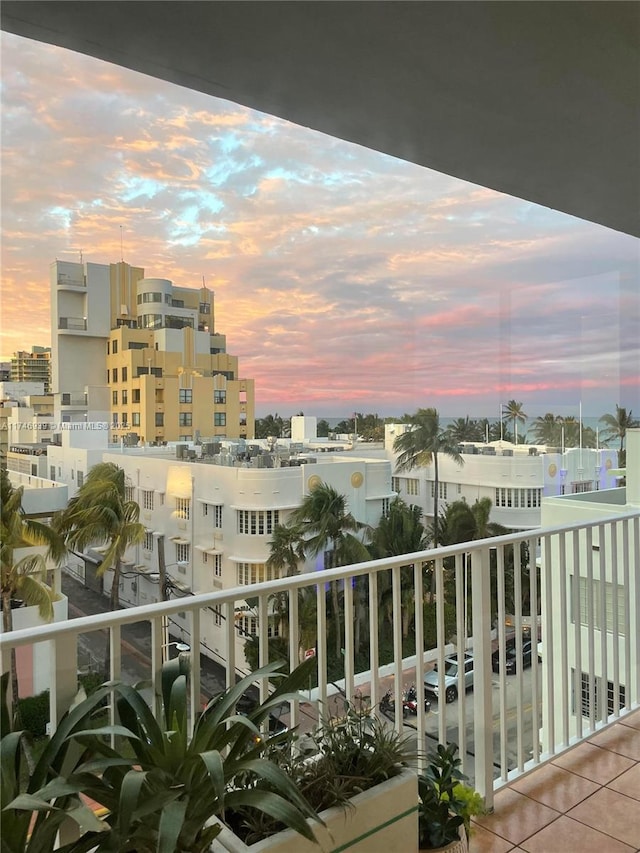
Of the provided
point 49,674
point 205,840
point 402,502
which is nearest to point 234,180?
point 402,502

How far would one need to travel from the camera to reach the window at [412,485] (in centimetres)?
248

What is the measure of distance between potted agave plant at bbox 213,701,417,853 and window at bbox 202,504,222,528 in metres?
0.73


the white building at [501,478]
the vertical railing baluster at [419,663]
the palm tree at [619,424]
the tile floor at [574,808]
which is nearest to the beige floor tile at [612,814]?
the tile floor at [574,808]

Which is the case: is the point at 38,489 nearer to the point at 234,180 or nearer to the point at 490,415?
the point at 234,180

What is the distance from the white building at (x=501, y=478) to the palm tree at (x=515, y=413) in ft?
0.36

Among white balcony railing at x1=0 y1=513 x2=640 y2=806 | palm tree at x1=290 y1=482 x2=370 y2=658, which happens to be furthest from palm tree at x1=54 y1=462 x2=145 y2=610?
palm tree at x1=290 y1=482 x2=370 y2=658

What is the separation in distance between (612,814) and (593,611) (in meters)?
0.82

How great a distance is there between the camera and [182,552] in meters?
Result: 1.93

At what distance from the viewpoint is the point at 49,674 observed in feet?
4.95

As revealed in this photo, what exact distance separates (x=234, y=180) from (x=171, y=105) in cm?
30

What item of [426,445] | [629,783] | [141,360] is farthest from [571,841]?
[141,360]

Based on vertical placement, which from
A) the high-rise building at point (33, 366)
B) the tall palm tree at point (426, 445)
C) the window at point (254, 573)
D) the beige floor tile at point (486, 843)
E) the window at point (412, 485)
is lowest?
the beige floor tile at point (486, 843)

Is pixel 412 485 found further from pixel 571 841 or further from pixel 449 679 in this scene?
pixel 571 841

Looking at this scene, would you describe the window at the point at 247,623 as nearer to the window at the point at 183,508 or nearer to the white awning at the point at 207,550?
the white awning at the point at 207,550
